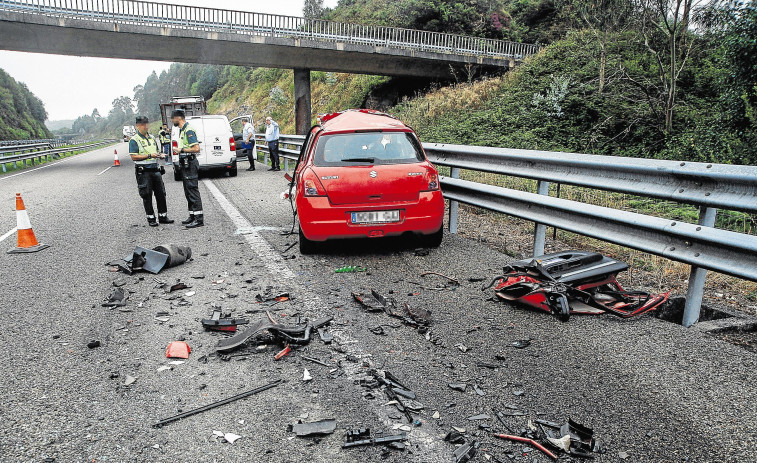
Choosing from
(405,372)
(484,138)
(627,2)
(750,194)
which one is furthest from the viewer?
(484,138)

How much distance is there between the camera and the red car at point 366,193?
5.68m

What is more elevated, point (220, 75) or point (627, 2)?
point (220, 75)

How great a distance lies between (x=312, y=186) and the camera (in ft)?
18.9

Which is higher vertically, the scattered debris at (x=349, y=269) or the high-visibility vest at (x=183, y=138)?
the high-visibility vest at (x=183, y=138)

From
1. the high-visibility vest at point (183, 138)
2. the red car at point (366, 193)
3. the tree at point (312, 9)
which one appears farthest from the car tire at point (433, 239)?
the tree at point (312, 9)

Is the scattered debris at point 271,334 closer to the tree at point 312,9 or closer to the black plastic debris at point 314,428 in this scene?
the black plastic debris at point 314,428

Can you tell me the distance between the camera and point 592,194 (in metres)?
8.59

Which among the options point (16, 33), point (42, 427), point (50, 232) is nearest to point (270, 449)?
point (42, 427)

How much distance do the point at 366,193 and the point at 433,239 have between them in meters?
1.02

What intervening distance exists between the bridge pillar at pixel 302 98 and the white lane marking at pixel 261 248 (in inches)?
1013

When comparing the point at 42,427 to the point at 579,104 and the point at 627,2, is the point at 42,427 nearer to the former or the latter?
the point at 627,2

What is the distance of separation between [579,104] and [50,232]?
1934 cm

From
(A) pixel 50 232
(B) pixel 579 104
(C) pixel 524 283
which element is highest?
(B) pixel 579 104

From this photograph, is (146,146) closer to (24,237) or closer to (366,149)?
(24,237)
